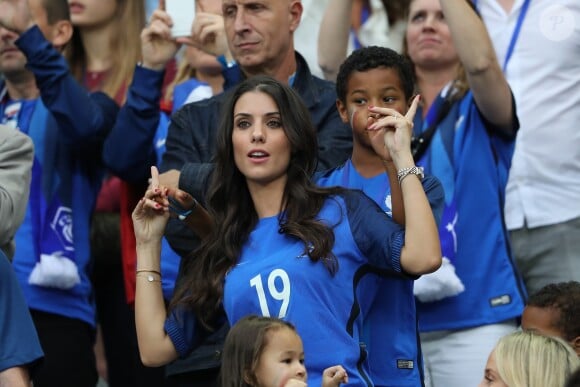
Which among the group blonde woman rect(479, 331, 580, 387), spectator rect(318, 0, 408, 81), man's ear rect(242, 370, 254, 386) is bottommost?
blonde woman rect(479, 331, 580, 387)

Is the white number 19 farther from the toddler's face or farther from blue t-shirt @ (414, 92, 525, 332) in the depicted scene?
blue t-shirt @ (414, 92, 525, 332)

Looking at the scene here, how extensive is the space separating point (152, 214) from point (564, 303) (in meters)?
1.59

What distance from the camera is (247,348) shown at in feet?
15.5

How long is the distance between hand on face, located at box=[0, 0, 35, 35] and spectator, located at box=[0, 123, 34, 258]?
1.12 m

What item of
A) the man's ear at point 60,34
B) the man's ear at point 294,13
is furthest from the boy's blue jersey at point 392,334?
the man's ear at point 60,34

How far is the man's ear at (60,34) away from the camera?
24.8 ft

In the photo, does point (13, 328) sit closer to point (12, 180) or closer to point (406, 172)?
point (12, 180)

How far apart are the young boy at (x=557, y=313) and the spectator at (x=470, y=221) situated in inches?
29.7

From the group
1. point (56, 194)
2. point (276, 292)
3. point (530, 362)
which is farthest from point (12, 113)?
point (530, 362)

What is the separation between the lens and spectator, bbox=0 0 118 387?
684cm

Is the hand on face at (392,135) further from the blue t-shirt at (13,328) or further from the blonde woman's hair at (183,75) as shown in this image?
the blonde woman's hair at (183,75)

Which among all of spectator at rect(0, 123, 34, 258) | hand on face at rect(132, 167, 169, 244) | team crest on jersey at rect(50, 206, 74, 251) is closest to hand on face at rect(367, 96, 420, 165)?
hand on face at rect(132, 167, 169, 244)

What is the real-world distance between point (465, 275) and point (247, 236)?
1.57m

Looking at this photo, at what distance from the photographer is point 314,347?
4887 millimetres
